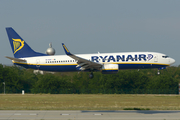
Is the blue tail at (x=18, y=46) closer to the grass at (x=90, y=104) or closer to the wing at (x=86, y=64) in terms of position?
the wing at (x=86, y=64)

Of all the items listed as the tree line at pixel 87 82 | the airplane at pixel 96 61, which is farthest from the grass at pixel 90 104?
the tree line at pixel 87 82

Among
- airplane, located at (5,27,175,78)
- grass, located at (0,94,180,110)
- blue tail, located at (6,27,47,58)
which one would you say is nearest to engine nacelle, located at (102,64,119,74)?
airplane, located at (5,27,175,78)

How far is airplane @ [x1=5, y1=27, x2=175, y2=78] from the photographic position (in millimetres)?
52969

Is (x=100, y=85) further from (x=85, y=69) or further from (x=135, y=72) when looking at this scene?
(x=85, y=69)

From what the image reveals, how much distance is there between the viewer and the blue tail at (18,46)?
188ft

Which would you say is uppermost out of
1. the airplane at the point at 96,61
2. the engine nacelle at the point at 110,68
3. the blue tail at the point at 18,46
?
the blue tail at the point at 18,46

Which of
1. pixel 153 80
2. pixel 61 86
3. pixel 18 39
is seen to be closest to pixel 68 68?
pixel 18 39

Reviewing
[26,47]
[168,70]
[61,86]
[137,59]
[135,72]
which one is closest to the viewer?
[137,59]

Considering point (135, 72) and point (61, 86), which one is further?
point (135, 72)

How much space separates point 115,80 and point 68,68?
190ft

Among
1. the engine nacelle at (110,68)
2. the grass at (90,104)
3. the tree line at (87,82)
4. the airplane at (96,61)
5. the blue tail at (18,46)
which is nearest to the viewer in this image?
the grass at (90,104)

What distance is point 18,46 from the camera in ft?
192

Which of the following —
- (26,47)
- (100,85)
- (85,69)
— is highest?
(26,47)

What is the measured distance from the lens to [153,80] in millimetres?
111562
